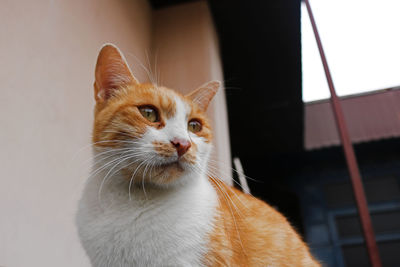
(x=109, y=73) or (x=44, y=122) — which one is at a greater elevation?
(x=109, y=73)

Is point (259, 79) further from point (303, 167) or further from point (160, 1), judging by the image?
point (303, 167)

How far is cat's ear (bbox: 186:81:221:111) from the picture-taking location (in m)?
1.12

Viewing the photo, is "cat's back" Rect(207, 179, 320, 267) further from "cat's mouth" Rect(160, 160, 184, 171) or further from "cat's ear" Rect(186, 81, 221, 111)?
"cat's ear" Rect(186, 81, 221, 111)

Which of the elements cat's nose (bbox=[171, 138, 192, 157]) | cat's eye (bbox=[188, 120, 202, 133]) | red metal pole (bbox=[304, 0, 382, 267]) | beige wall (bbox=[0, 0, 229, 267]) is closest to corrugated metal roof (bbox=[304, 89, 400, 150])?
red metal pole (bbox=[304, 0, 382, 267])

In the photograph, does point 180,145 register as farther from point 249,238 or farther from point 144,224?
point 249,238

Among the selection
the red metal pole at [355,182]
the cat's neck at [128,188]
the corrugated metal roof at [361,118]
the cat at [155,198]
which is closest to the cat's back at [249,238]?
the cat at [155,198]

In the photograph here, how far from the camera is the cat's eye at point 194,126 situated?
96 centimetres

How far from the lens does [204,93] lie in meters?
1.13

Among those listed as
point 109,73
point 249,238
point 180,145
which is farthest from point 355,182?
point 109,73

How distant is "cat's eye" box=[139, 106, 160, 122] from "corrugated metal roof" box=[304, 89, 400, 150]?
1128 mm

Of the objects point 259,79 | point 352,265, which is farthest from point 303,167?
point 259,79

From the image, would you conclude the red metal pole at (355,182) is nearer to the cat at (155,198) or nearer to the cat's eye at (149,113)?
the cat at (155,198)

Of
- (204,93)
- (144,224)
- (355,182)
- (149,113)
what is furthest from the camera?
(355,182)

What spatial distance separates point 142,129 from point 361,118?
205cm
